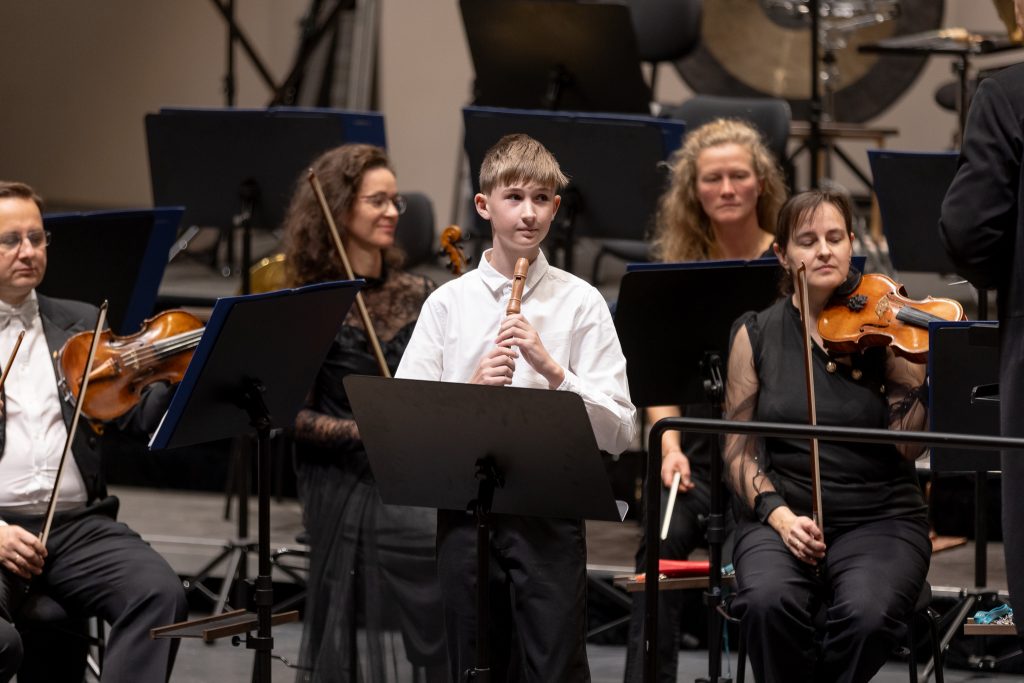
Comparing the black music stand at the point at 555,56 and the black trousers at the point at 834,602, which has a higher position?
the black music stand at the point at 555,56

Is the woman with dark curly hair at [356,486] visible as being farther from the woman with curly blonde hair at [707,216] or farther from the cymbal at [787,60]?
the cymbal at [787,60]

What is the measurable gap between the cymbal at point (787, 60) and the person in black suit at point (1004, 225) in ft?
13.7

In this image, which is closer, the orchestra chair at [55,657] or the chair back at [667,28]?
the orchestra chair at [55,657]

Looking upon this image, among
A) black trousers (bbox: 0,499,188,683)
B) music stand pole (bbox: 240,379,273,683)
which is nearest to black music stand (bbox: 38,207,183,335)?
black trousers (bbox: 0,499,188,683)

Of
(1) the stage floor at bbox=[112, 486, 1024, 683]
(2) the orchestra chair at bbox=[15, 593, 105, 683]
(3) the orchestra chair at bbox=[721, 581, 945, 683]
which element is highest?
(3) the orchestra chair at bbox=[721, 581, 945, 683]

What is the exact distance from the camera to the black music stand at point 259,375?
2.99 m

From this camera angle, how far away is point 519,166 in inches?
109

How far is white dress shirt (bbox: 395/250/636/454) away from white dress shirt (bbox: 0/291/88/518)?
3.45 feet

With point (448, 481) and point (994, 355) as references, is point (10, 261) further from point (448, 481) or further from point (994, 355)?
point (994, 355)

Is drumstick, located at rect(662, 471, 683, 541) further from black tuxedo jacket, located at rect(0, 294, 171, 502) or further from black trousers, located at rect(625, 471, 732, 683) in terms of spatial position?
black tuxedo jacket, located at rect(0, 294, 171, 502)

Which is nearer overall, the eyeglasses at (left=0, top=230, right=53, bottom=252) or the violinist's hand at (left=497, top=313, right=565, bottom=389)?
the violinist's hand at (left=497, top=313, right=565, bottom=389)

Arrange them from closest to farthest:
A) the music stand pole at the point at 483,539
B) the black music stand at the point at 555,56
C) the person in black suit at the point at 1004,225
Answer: the person in black suit at the point at 1004,225
the music stand pole at the point at 483,539
the black music stand at the point at 555,56

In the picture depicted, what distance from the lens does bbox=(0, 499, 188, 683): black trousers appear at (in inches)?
128

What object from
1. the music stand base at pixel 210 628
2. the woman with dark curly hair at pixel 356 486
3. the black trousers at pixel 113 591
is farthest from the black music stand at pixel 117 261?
the music stand base at pixel 210 628
